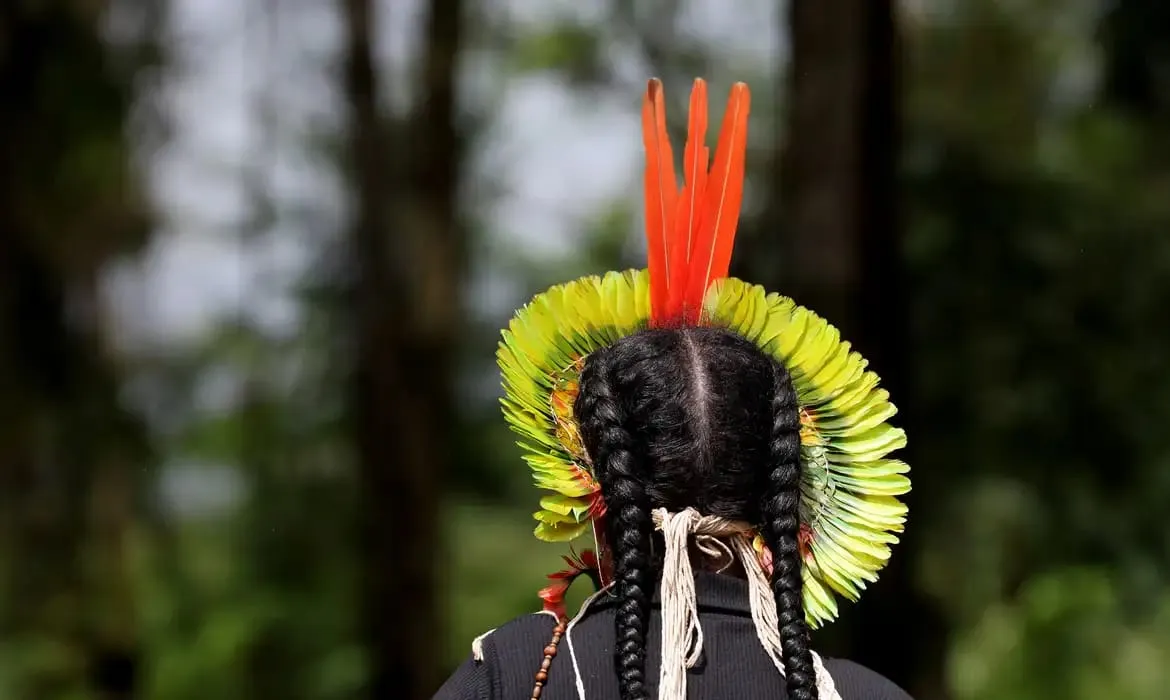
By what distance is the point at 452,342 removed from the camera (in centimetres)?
701

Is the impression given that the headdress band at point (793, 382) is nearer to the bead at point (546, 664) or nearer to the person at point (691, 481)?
the person at point (691, 481)

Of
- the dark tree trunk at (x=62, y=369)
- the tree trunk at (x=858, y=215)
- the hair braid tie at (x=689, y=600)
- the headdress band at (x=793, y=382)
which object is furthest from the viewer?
the dark tree trunk at (x=62, y=369)

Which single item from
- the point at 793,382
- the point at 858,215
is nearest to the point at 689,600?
the point at 793,382

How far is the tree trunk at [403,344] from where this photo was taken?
613 centimetres

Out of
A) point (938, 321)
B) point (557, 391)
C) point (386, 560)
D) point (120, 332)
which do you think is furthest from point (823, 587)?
point (120, 332)

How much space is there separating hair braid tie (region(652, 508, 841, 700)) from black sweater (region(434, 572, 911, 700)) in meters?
0.02

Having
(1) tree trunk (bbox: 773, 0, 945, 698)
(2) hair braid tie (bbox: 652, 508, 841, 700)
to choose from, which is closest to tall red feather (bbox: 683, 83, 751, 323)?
(2) hair braid tie (bbox: 652, 508, 841, 700)

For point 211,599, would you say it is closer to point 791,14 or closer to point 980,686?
point 980,686

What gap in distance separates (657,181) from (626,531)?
51 centimetres

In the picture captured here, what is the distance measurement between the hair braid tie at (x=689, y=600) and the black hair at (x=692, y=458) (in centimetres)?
2

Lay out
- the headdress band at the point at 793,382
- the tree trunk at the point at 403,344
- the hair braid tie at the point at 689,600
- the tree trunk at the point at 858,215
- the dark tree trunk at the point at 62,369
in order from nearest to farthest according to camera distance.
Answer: the hair braid tie at the point at 689,600 → the headdress band at the point at 793,382 → the tree trunk at the point at 858,215 → the tree trunk at the point at 403,344 → the dark tree trunk at the point at 62,369

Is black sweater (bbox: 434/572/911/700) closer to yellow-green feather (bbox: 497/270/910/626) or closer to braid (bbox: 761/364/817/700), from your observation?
braid (bbox: 761/364/817/700)

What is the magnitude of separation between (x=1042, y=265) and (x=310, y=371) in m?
5.24

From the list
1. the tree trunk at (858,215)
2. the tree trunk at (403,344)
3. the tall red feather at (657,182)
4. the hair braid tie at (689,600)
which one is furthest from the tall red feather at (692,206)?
the tree trunk at (403,344)
